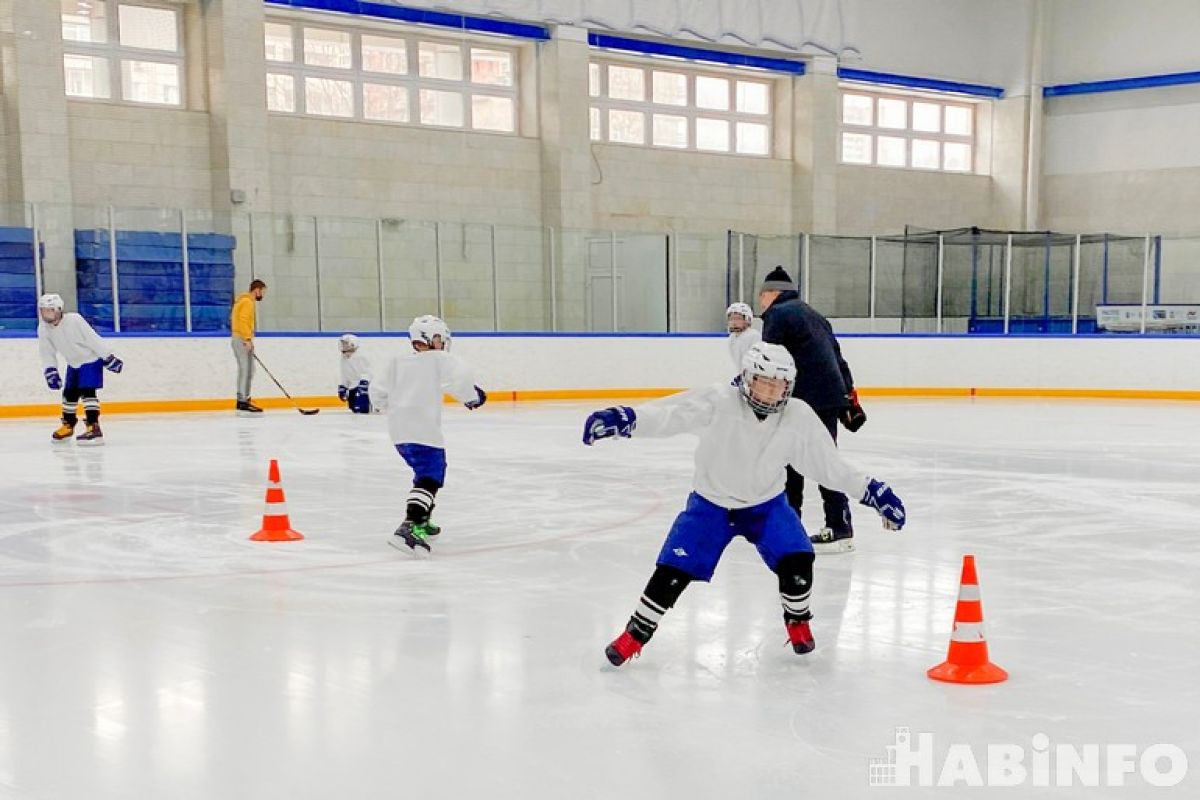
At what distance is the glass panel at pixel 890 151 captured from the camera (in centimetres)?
2175

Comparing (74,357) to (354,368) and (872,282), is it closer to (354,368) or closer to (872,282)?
(354,368)

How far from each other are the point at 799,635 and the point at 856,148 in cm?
1898

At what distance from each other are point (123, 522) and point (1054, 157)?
2020cm

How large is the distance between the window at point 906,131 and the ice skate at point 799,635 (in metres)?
18.6

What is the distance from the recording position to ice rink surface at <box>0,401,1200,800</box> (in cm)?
279

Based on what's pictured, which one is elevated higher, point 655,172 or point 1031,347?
point 655,172

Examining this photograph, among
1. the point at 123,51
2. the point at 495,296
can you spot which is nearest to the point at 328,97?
the point at 123,51

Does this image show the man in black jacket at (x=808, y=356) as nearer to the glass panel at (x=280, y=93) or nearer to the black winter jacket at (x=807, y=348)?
the black winter jacket at (x=807, y=348)

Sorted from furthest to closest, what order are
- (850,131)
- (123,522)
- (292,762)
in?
1. (850,131)
2. (123,522)
3. (292,762)

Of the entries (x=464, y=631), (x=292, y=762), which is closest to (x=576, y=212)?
(x=464, y=631)

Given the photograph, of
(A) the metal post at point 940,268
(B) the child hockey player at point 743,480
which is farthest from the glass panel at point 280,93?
(B) the child hockey player at point 743,480

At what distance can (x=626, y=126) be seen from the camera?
19.2 metres

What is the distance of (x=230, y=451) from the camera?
947 cm

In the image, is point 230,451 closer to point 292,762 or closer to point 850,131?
point 292,762
